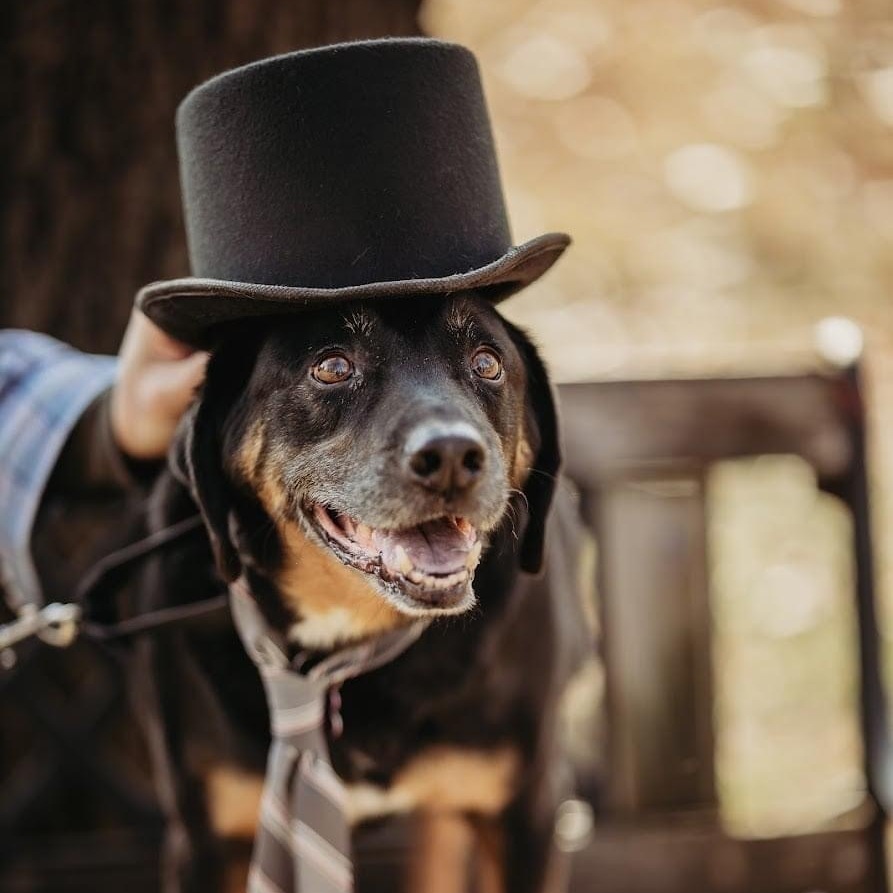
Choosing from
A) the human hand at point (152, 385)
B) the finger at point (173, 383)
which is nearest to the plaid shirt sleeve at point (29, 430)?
the human hand at point (152, 385)

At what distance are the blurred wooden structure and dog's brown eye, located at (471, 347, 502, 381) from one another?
1240 millimetres

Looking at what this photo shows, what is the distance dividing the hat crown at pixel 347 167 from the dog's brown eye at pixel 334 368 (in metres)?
0.17

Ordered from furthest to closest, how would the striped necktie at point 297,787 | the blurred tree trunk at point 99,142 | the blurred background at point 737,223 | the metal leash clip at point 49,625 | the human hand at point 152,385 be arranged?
the blurred background at point 737,223 → the blurred tree trunk at point 99,142 → the metal leash clip at point 49,625 → the human hand at point 152,385 → the striped necktie at point 297,787

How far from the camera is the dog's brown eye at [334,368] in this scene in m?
2.13

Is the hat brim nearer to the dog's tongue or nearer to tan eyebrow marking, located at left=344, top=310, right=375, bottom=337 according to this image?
tan eyebrow marking, located at left=344, top=310, right=375, bottom=337

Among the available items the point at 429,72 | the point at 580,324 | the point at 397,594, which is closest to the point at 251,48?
the point at 429,72

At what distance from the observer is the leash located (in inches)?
96.5

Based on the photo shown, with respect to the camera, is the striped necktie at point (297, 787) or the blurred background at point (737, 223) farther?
the blurred background at point (737, 223)

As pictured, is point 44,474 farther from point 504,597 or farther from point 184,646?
point 504,597

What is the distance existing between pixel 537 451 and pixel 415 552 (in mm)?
406

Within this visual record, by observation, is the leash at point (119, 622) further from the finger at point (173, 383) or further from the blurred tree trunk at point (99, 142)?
the blurred tree trunk at point (99, 142)

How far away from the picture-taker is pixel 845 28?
8.80m

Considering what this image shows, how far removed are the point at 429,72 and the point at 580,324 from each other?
771 cm

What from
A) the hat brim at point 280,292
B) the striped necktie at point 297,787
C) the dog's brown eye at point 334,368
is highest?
the hat brim at point 280,292
